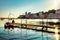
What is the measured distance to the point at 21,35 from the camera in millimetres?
1538

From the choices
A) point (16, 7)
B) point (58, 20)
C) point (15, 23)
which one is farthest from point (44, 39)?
point (16, 7)

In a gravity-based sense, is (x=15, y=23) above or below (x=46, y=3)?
below

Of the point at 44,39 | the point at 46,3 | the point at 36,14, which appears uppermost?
the point at 46,3

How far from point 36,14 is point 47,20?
14 cm

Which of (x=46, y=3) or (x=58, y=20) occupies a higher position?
(x=46, y=3)

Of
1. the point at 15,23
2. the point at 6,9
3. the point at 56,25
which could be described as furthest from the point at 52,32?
the point at 6,9

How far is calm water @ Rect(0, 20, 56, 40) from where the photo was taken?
4.96 feet

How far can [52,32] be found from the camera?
1537mm

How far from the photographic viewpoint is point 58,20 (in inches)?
61.4

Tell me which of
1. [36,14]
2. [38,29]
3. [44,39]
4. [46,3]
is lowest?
[44,39]

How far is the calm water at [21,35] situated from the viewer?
1511 mm

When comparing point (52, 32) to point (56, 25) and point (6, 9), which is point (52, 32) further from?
point (6, 9)

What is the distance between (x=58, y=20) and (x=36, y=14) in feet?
0.84

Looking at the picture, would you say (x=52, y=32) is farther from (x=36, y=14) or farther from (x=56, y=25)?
(x=36, y=14)
